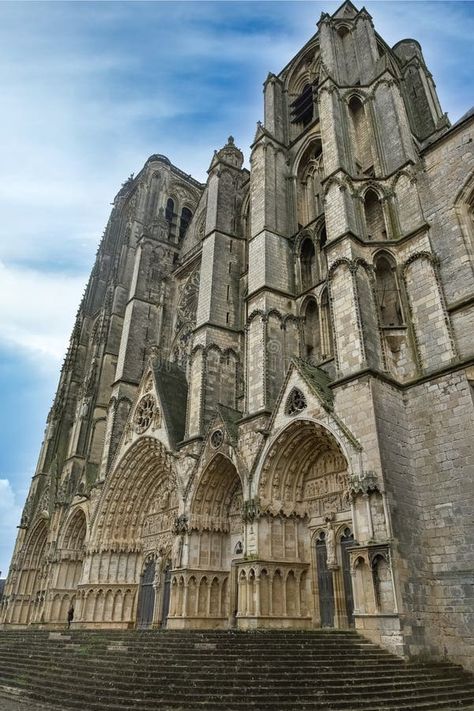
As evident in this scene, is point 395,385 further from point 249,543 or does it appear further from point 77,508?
point 77,508

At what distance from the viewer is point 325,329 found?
49.5ft

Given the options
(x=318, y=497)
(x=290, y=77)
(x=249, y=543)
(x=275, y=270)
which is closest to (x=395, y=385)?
(x=318, y=497)

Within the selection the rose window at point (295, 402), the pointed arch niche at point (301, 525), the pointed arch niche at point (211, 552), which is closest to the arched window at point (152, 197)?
the pointed arch niche at point (211, 552)

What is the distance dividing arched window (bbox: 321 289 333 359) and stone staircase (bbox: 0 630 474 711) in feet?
24.9

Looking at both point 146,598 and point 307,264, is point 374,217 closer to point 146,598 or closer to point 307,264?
point 307,264

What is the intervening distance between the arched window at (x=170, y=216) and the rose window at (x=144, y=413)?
14475 millimetres

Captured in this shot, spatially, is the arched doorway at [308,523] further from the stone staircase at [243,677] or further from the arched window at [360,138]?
the arched window at [360,138]

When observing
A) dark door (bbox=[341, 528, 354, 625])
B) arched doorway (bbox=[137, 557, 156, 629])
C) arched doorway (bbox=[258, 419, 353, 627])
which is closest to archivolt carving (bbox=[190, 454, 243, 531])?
arched doorway (bbox=[258, 419, 353, 627])

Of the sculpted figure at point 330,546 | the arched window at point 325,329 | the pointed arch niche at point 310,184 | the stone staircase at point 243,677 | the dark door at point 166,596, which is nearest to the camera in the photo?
the stone staircase at point 243,677

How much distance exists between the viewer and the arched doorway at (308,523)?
11797mm

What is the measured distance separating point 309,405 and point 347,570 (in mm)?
3940

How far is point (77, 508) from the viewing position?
22.0m

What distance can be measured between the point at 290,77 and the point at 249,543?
68.4 ft

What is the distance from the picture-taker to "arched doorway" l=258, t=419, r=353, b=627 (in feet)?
38.7
